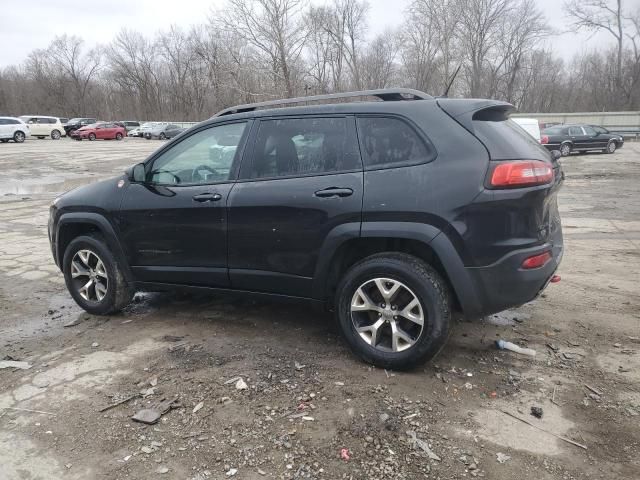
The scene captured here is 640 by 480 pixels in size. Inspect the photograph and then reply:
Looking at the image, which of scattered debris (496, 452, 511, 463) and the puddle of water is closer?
scattered debris (496, 452, 511, 463)

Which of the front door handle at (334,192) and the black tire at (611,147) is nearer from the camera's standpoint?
the front door handle at (334,192)

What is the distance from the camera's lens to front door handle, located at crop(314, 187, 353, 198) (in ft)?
11.5

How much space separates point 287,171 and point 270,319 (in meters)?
1.45

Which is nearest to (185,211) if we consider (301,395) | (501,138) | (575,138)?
(301,395)

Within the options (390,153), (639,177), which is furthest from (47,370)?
(639,177)

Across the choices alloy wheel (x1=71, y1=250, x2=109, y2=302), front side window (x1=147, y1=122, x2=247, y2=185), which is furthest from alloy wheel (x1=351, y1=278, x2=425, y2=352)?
alloy wheel (x1=71, y1=250, x2=109, y2=302)

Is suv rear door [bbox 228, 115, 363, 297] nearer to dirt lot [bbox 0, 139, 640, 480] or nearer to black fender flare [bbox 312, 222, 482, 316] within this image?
black fender flare [bbox 312, 222, 482, 316]

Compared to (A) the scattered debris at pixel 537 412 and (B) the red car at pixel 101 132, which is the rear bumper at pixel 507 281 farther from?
(B) the red car at pixel 101 132

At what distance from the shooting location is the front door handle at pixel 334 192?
A: 11.5 feet

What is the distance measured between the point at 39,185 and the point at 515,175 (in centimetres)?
1711

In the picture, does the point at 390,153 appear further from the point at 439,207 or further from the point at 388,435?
the point at 388,435

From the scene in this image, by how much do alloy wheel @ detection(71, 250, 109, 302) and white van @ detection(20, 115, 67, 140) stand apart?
152ft

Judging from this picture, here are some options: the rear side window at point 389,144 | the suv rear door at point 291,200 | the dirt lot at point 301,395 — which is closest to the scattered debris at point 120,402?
the dirt lot at point 301,395

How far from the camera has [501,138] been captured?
10.9 ft
